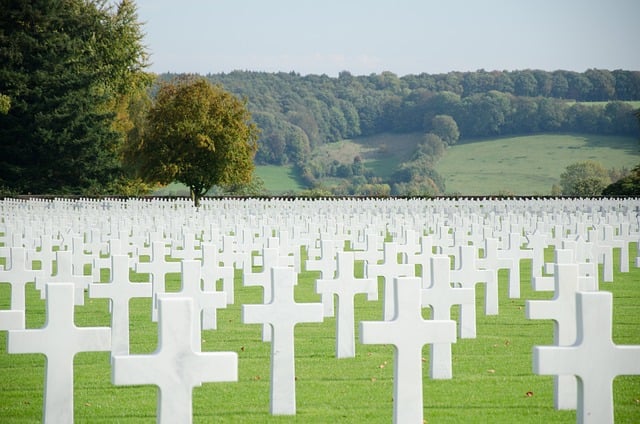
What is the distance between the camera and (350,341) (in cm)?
979

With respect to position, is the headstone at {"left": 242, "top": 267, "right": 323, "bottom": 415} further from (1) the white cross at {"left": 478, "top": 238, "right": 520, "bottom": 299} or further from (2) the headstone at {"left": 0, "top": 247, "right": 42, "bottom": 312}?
(1) the white cross at {"left": 478, "top": 238, "right": 520, "bottom": 299}

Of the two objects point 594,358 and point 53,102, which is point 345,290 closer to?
point 594,358

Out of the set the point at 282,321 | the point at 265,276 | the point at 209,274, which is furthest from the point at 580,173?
the point at 282,321

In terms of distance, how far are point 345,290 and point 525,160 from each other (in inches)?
4245

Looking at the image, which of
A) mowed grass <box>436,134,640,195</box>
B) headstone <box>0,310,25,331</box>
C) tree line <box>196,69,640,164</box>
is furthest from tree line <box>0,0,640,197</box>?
tree line <box>196,69,640,164</box>

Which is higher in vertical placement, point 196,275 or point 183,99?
point 183,99

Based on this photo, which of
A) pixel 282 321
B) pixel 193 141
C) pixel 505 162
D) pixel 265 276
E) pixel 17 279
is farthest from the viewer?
pixel 505 162

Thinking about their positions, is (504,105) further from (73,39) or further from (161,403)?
(161,403)

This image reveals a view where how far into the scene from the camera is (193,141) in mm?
50594

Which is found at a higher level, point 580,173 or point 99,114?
point 99,114

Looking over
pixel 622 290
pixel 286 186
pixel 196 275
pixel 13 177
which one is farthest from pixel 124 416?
pixel 286 186

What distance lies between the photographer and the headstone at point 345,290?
952 centimetres

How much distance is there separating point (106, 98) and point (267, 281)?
5319 centimetres

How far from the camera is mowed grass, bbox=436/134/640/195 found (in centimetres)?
10750
